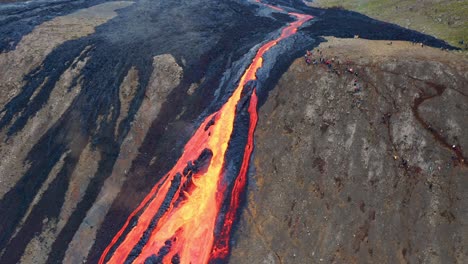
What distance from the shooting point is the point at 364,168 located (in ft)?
116

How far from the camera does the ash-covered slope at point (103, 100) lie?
39.1 m

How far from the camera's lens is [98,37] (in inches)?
2237

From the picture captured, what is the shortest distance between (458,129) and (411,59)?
8.99m

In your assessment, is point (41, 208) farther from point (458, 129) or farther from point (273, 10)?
point (273, 10)

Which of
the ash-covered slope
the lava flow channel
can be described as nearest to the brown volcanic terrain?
the lava flow channel

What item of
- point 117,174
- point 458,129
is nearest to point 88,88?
point 117,174

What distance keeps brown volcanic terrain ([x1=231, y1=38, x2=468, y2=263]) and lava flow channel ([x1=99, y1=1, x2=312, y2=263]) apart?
5.47 ft

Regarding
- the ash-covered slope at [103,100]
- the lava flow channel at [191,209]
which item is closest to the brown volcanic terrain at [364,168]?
the lava flow channel at [191,209]

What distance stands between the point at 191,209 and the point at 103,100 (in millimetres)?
19811

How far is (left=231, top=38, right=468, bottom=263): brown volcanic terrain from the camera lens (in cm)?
3180

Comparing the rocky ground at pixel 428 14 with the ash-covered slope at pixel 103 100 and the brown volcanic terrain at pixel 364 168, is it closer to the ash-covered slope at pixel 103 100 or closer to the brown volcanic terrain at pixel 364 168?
the ash-covered slope at pixel 103 100

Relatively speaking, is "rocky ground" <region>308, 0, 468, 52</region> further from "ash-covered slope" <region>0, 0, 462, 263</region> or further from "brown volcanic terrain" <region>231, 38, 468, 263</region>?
"brown volcanic terrain" <region>231, 38, 468, 263</region>

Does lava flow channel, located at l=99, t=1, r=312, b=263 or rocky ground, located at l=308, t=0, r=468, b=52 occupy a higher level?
rocky ground, located at l=308, t=0, r=468, b=52

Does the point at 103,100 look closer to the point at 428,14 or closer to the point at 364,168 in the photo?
the point at 364,168
